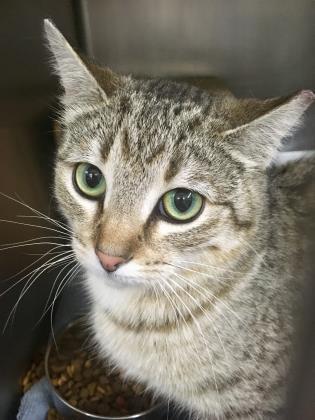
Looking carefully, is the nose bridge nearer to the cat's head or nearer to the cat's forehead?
the cat's head

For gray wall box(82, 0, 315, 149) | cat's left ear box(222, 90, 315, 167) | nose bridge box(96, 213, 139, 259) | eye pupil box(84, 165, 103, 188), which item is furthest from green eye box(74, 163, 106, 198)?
gray wall box(82, 0, 315, 149)

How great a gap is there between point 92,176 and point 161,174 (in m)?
0.16

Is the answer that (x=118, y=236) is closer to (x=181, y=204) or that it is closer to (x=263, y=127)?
(x=181, y=204)

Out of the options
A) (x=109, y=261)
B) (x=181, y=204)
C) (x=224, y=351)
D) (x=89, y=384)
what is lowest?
(x=89, y=384)

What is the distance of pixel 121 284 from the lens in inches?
42.0

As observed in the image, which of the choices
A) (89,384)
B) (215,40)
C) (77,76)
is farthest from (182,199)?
(89,384)

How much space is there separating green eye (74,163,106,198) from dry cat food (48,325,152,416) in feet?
2.20

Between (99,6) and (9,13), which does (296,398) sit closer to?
(9,13)

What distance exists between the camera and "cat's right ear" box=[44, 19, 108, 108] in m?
1.00

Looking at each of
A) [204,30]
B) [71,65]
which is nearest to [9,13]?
[71,65]

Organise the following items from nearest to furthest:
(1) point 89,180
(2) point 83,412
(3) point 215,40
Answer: (1) point 89,180 < (2) point 83,412 < (3) point 215,40

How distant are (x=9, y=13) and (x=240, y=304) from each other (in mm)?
894

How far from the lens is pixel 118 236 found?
0.94 meters

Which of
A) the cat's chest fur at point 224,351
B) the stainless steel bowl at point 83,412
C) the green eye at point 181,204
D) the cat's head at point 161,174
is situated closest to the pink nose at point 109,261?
the cat's head at point 161,174
